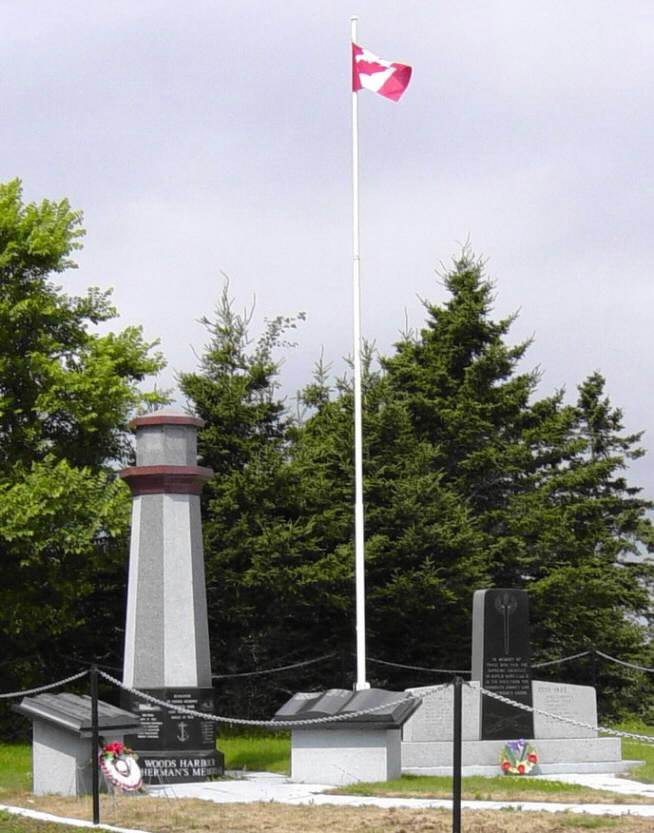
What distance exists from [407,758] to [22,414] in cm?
1085

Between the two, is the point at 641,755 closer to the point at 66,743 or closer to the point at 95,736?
the point at 66,743

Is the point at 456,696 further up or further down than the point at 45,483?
further down

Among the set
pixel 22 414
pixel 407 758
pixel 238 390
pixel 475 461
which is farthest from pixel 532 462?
pixel 407 758

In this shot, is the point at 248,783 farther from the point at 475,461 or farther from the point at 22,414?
the point at 475,461

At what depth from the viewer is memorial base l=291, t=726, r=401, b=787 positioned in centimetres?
1573

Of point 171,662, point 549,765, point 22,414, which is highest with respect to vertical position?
point 22,414

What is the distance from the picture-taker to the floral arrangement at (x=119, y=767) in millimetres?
14211

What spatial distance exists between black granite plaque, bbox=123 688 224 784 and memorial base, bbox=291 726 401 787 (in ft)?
4.46

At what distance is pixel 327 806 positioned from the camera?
13.2 metres

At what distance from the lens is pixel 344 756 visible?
623 inches

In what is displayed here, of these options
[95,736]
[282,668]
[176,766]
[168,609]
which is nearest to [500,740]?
[176,766]

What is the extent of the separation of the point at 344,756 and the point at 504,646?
461cm

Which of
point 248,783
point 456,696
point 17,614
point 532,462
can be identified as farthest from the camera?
point 532,462

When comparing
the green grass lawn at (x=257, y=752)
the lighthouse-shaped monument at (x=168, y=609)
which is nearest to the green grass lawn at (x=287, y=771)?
the green grass lawn at (x=257, y=752)
